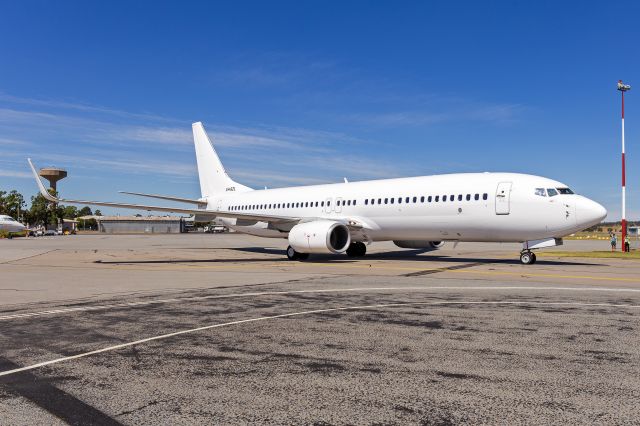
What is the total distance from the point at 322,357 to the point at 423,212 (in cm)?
1878

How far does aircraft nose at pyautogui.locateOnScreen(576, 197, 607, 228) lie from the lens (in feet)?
66.7

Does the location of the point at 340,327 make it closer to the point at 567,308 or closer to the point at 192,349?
the point at 192,349

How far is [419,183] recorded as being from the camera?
25.4 metres

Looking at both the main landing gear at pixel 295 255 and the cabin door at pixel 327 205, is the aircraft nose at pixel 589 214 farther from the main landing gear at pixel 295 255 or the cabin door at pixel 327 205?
the main landing gear at pixel 295 255

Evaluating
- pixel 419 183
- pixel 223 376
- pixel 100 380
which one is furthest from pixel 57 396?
pixel 419 183

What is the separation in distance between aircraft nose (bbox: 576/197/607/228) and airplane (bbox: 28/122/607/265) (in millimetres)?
35

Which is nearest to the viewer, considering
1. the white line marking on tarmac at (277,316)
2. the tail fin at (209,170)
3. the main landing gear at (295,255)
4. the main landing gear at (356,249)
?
the white line marking on tarmac at (277,316)

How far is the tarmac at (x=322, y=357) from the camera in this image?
14.7 feet

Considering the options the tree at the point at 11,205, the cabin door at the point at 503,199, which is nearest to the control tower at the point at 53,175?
the tree at the point at 11,205

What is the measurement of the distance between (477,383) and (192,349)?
3584 mm

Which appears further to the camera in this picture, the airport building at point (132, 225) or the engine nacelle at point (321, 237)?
the airport building at point (132, 225)

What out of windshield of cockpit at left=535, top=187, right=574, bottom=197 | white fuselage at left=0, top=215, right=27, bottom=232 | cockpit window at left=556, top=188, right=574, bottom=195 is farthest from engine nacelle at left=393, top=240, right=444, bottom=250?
white fuselage at left=0, top=215, right=27, bottom=232

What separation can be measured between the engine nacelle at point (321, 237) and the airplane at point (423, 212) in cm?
5

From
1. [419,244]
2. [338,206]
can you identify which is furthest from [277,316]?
[419,244]
